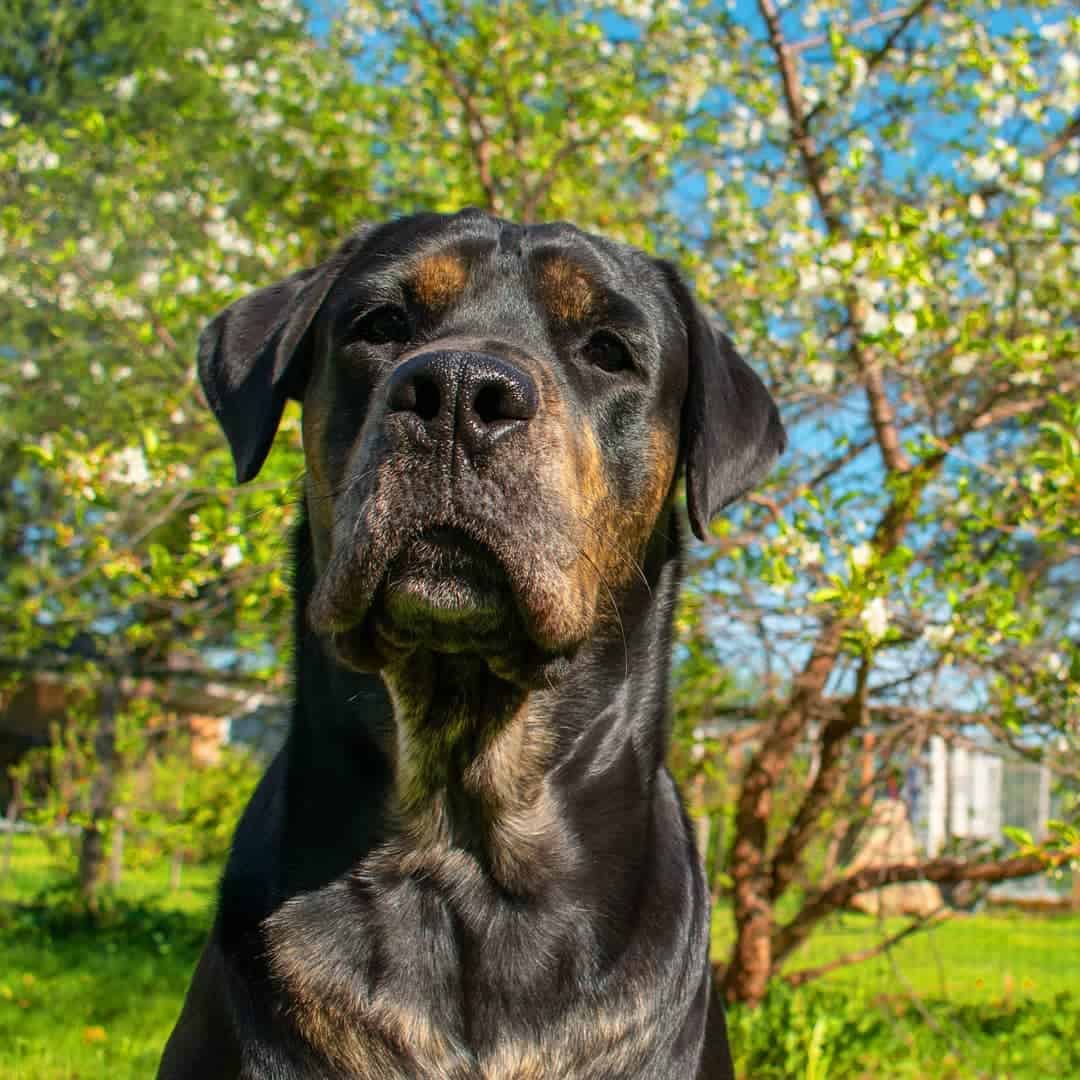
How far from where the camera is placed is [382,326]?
2.85m

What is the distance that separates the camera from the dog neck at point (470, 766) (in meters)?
2.58

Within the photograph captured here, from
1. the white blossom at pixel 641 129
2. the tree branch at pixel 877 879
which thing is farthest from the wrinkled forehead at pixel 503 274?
the white blossom at pixel 641 129

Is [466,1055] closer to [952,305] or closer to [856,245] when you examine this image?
[856,245]

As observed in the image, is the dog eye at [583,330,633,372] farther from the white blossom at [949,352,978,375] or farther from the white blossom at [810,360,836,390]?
the white blossom at [949,352,978,375]

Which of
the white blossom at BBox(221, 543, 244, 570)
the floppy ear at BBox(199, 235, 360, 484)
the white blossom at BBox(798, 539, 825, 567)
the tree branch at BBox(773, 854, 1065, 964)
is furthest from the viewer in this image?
the tree branch at BBox(773, 854, 1065, 964)

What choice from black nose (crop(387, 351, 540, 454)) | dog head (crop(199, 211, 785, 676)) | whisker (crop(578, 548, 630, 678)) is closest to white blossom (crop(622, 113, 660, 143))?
dog head (crop(199, 211, 785, 676))

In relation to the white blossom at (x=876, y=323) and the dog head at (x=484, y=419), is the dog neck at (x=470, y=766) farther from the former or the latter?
the white blossom at (x=876, y=323)

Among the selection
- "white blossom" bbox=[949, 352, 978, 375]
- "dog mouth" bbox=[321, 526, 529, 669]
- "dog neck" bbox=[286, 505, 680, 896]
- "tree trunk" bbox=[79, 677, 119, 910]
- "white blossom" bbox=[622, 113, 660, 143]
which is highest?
"white blossom" bbox=[622, 113, 660, 143]

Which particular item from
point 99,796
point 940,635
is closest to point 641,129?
point 940,635

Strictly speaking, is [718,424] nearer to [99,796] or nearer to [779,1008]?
[779,1008]

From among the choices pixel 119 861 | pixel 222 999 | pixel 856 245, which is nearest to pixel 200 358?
pixel 222 999

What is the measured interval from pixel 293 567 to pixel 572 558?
819 millimetres

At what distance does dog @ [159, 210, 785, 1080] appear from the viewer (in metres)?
2.33

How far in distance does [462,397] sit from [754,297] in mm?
3749
